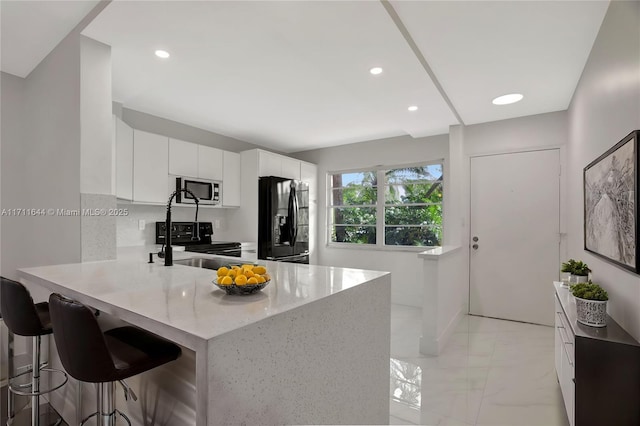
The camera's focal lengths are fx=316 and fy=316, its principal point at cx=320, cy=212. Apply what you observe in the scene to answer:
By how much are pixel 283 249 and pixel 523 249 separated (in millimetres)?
3058

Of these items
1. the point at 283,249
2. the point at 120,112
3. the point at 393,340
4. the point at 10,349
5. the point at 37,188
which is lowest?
the point at 393,340

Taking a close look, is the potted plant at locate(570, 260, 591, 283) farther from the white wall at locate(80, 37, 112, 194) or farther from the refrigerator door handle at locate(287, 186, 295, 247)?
the white wall at locate(80, 37, 112, 194)

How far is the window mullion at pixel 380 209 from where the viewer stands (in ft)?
16.1

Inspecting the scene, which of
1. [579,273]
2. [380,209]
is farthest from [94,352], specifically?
[380,209]

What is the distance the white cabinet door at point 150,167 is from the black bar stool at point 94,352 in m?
2.52

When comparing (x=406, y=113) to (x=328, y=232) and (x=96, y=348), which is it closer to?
(x=328, y=232)

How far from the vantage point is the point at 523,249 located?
147 inches

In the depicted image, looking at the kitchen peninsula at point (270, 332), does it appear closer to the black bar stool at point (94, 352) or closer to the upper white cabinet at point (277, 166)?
the black bar stool at point (94, 352)

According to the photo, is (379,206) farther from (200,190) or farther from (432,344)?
(200,190)

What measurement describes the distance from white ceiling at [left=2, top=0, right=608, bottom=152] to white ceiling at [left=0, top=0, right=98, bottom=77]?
0.44ft

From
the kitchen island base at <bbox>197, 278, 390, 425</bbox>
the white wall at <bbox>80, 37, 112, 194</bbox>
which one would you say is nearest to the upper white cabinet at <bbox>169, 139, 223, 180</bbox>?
the white wall at <bbox>80, 37, 112, 194</bbox>

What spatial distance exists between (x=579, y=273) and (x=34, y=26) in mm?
4148

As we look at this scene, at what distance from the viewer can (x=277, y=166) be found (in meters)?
4.71

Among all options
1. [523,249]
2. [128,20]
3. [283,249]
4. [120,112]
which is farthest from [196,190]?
[523,249]
